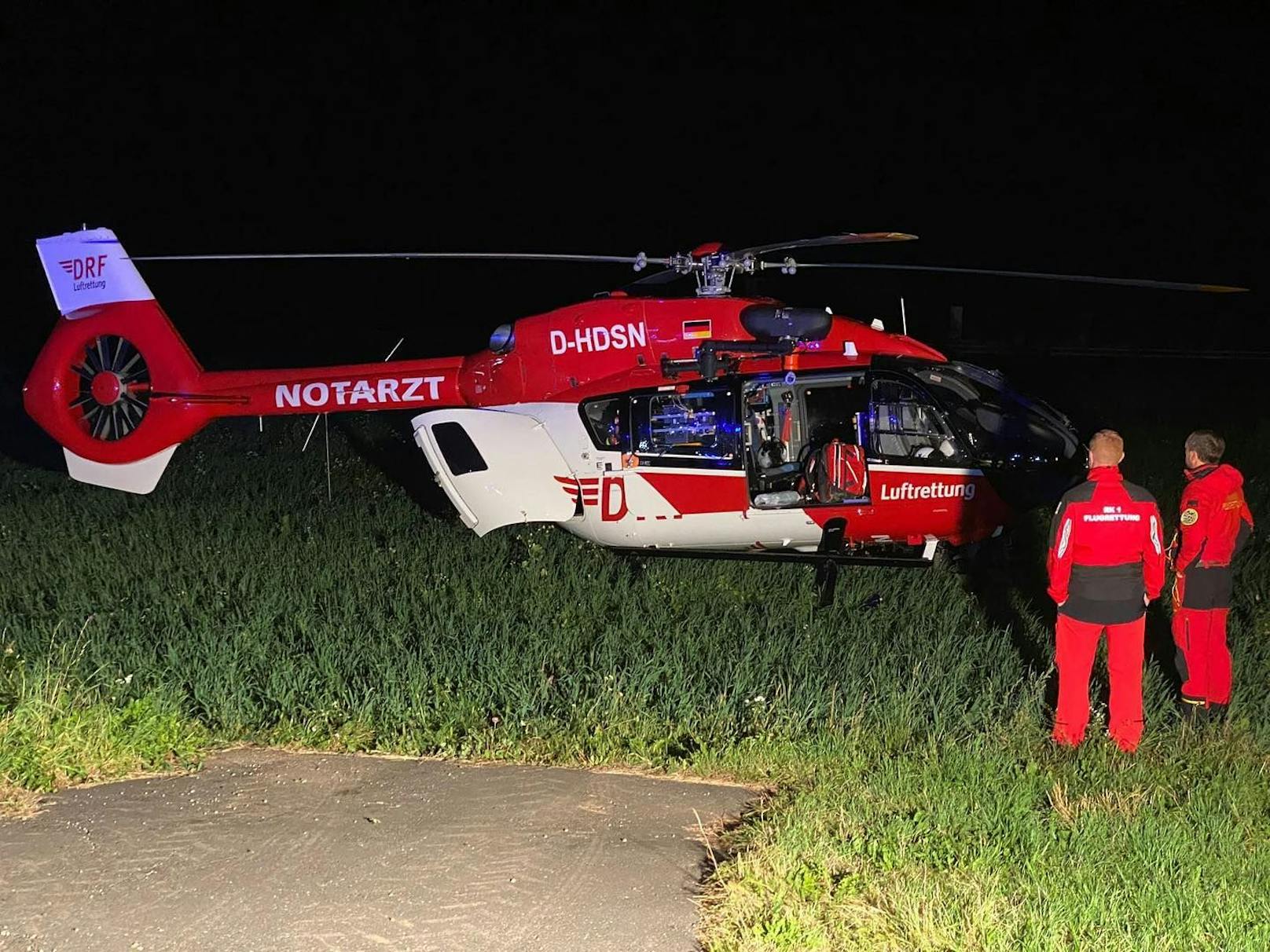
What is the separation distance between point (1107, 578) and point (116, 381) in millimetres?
8410

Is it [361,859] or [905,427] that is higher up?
[905,427]

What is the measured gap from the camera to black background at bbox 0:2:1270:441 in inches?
1174

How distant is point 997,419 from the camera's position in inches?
380

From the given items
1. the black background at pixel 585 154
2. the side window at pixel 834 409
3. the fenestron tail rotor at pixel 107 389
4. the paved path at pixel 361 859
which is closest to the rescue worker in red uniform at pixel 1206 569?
the paved path at pixel 361 859

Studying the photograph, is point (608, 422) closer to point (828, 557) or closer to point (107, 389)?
point (828, 557)

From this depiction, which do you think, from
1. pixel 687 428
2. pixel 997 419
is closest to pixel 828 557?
pixel 687 428

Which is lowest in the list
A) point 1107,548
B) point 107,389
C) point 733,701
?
point 733,701

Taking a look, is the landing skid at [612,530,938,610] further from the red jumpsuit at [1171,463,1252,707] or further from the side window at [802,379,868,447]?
the red jumpsuit at [1171,463,1252,707]

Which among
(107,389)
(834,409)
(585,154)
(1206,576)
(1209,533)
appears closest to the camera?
(1209,533)

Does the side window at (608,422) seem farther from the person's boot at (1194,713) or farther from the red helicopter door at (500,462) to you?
the person's boot at (1194,713)

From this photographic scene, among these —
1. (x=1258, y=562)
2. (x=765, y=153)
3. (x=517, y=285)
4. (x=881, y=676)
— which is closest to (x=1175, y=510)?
(x=1258, y=562)

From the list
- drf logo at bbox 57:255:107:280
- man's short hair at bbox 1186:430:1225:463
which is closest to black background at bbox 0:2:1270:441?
drf logo at bbox 57:255:107:280

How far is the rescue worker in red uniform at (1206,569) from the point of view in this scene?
7102 mm

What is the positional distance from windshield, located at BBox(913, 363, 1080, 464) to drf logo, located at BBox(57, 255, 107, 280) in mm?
7014
